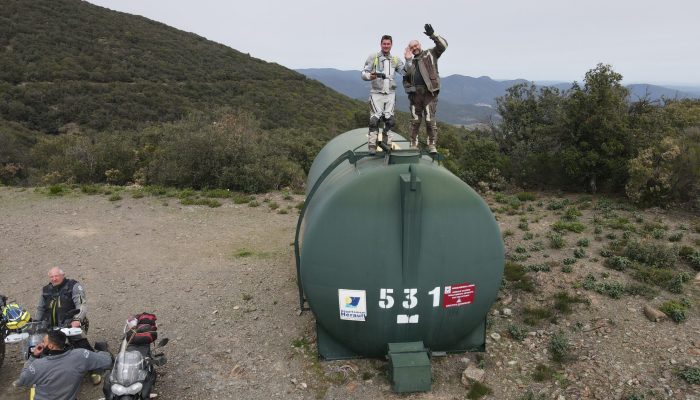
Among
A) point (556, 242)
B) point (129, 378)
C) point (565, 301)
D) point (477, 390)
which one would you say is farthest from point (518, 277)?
point (129, 378)

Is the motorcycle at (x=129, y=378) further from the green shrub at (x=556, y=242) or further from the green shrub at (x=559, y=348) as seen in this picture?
the green shrub at (x=556, y=242)

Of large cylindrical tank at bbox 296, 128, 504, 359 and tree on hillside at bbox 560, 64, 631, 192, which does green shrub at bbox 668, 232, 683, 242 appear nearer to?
tree on hillside at bbox 560, 64, 631, 192

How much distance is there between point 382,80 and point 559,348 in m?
5.70

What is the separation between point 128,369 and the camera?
5742mm

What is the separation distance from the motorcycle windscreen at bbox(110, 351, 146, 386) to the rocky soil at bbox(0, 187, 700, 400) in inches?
43.6

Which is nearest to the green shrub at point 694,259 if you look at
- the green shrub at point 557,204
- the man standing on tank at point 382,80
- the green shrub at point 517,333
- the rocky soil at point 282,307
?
the rocky soil at point 282,307

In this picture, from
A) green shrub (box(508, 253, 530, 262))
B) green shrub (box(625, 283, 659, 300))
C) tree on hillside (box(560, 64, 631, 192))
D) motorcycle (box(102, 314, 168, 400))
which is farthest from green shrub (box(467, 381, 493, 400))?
tree on hillside (box(560, 64, 631, 192))

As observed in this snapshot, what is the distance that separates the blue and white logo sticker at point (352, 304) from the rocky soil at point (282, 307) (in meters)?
1.44

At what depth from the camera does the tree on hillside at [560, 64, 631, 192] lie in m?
15.0

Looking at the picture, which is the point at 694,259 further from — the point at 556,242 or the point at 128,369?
the point at 128,369

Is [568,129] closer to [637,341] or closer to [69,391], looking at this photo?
[637,341]

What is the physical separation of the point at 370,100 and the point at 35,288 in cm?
961

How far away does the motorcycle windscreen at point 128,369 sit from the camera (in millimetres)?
5684

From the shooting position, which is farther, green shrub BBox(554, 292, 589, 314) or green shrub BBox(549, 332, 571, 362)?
green shrub BBox(554, 292, 589, 314)
